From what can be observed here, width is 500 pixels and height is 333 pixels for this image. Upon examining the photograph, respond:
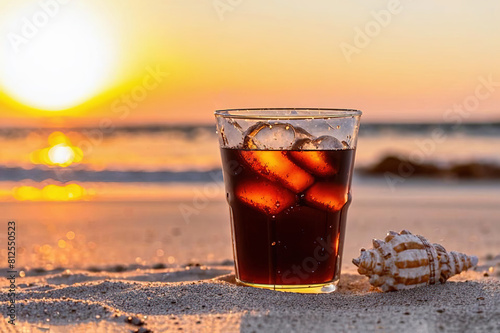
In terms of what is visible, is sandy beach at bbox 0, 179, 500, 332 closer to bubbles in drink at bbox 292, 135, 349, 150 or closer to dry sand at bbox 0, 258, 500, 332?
dry sand at bbox 0, 258, 500, 332

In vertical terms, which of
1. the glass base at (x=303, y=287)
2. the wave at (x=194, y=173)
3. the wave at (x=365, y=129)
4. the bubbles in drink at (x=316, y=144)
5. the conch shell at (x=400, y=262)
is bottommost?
the glass base at (x=303, y=287)

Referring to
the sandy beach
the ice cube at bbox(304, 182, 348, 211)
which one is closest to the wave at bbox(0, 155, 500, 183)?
the sandy beach

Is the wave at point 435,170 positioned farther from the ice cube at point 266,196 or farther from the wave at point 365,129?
the ice cube at point 266,196

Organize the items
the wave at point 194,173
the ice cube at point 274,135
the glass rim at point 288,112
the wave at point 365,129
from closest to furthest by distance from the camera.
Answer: the ice cube at point 274,135 < the glass rim at point 288,112 < the wave at point 194,173 < the wave at point 365,129

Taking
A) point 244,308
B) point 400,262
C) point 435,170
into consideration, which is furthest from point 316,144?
point 435,170

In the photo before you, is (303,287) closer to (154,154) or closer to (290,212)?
(290,212)

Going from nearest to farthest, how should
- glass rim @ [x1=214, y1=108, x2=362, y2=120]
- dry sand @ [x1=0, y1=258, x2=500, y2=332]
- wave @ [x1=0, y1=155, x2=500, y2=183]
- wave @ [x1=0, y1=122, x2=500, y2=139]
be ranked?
dry sand @ [x1=0, y1=258, x2=500, y2=332]
glass rim @ [x1=214, y1=108, x2=362, y2=120]
wave @ [x1=0, y1=155, x2=500, y2=183]
wave @ [x1=0, y1=122, x2=500, y2=139]

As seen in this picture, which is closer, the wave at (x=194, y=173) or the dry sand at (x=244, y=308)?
the dry sand at (x=244, y=308)

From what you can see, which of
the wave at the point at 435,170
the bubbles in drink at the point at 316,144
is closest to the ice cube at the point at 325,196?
the bubbles in drink at the point at 316,144
